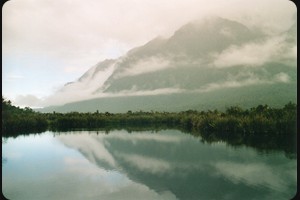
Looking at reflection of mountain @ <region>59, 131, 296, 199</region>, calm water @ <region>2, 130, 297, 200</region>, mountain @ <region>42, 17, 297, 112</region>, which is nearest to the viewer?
calm water @ <region>2, 130, 297, 200</region>

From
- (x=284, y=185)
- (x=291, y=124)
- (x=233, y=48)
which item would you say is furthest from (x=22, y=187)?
(x=233, y=48)

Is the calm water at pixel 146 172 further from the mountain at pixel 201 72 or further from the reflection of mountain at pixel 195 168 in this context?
the mountain at pixel 201 72

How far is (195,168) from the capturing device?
33.0ft

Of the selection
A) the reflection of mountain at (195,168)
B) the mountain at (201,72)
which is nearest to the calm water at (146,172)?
the reflection of mountain at (195,168)

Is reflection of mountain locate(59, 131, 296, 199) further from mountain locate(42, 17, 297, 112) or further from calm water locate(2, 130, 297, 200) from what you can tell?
mountain locate(42, 17, 297, 112)

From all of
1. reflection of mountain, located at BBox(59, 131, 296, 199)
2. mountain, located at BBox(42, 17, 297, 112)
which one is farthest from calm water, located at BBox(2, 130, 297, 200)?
mountain, located at BBox(42, 17, 297, 112)

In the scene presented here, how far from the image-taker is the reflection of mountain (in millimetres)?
→ 7727

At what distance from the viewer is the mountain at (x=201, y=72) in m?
70.7

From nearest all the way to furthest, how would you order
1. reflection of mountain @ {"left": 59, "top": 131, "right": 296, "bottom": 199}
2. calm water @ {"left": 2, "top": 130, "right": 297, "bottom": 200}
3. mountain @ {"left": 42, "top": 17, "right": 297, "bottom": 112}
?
calm water @ {"left": 2, "top": 130, "right": 297, "bottom": 200} < reflection of mountain @ {"left": 59, "top": 131, "right": 296, "bottom": 199} < mountain @ {"left": 42, "top": 17, "right": 297, "bottom": 112}

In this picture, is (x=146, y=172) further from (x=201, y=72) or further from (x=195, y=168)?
(x=201, y=72)

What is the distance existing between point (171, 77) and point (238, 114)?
80.8m

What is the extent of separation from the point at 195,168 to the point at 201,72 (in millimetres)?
85861

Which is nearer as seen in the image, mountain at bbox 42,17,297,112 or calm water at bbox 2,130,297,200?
calm water at bbox 2,130,297,200

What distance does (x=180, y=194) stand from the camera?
757 cm
